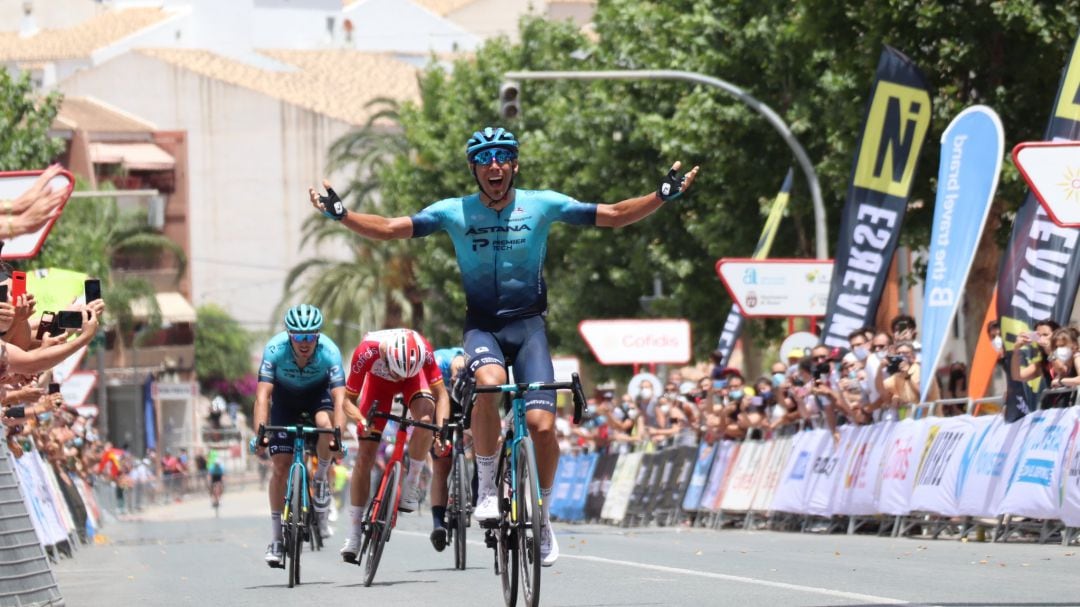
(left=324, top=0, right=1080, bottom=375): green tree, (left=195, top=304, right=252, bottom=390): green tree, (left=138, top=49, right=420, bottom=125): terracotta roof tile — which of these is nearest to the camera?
(left=324, top=0, right=1080, bottom=375): green tree

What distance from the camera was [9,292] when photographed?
11641 millimetres

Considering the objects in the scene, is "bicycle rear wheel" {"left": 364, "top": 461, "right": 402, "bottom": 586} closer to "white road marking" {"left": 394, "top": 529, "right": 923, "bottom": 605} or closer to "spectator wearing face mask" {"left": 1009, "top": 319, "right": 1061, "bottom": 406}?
"white road marking" {"left": 394, "top": 529, "right": 923, "bottom": 605}

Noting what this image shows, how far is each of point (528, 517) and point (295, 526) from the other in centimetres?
484

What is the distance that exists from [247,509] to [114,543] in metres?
33.0

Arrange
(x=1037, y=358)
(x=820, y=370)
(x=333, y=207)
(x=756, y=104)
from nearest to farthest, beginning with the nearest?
(x=333, y=207)
(x=1037, y=358)
(x=820, y=370)
(x=756, y=104)

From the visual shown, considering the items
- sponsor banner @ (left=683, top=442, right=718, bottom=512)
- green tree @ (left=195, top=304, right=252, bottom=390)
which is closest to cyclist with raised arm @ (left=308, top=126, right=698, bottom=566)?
sponsor banner @ (left=683, top=442, right=718, bottom=512)

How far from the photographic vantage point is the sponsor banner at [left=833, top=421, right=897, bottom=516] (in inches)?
832

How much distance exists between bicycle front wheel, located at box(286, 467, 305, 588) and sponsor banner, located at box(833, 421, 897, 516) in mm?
7201

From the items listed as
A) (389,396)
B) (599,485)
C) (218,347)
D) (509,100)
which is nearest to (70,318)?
(389,396)

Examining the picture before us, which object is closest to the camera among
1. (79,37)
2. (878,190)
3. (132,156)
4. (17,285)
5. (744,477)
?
(17,285)

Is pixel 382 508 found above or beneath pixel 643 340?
above

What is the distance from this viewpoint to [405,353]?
47.9ft

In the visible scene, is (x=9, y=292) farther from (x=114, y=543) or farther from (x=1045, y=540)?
(x=114, y=543)

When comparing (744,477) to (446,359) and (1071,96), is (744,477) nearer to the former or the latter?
(1071,96)
